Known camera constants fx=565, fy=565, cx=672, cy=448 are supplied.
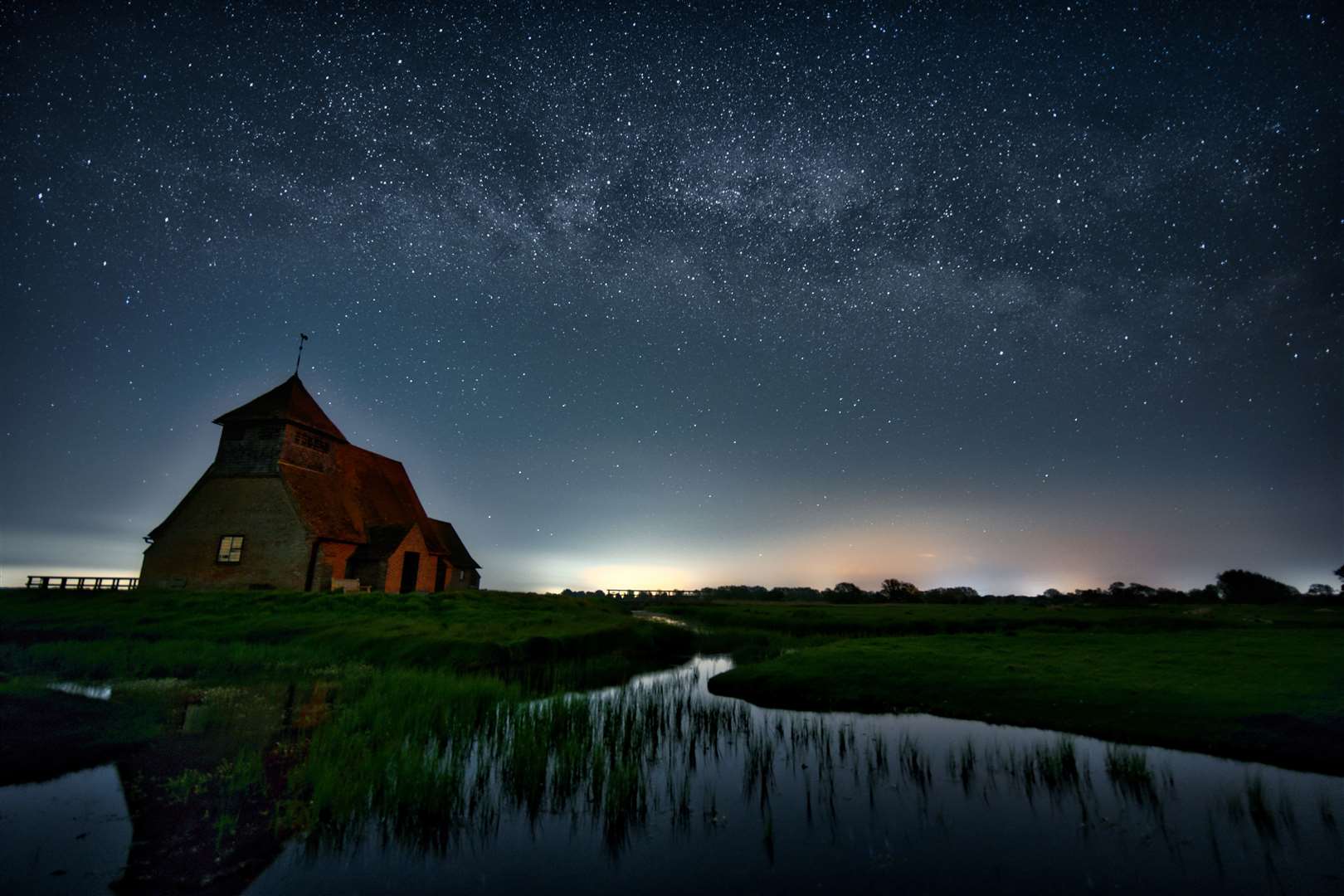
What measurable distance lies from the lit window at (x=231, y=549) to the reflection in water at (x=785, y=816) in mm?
32550

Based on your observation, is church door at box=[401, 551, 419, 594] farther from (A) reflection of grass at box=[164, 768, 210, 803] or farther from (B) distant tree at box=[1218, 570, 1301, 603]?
(B) distant tree at box=[1218, 570, 1301, 603]

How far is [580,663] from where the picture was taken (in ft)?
73.5

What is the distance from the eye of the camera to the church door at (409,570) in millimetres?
40094

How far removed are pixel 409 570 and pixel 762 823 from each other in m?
38.9

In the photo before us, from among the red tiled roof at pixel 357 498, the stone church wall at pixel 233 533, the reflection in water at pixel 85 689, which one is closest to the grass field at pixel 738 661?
the reflection in water at pixel 85 689

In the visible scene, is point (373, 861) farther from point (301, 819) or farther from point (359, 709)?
point (359, 709)

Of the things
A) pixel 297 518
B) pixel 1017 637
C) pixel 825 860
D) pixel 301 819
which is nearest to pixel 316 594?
pixel 297 518

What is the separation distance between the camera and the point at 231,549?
35.6 m

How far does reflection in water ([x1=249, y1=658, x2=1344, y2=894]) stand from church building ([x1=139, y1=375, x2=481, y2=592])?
2969 centimetres

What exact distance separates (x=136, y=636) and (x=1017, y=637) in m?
35.6

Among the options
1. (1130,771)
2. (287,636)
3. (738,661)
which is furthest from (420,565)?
(1130,771)

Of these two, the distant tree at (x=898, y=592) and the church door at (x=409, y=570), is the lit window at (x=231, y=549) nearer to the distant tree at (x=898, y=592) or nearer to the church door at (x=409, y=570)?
the church door at (x=409, y=570)

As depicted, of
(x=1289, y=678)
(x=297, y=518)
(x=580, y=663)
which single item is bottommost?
(x=580, y=663)

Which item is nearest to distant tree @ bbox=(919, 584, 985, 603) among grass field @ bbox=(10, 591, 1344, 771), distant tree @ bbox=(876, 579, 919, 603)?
distant tree @ bbox=(876, 579, 919, 603)
